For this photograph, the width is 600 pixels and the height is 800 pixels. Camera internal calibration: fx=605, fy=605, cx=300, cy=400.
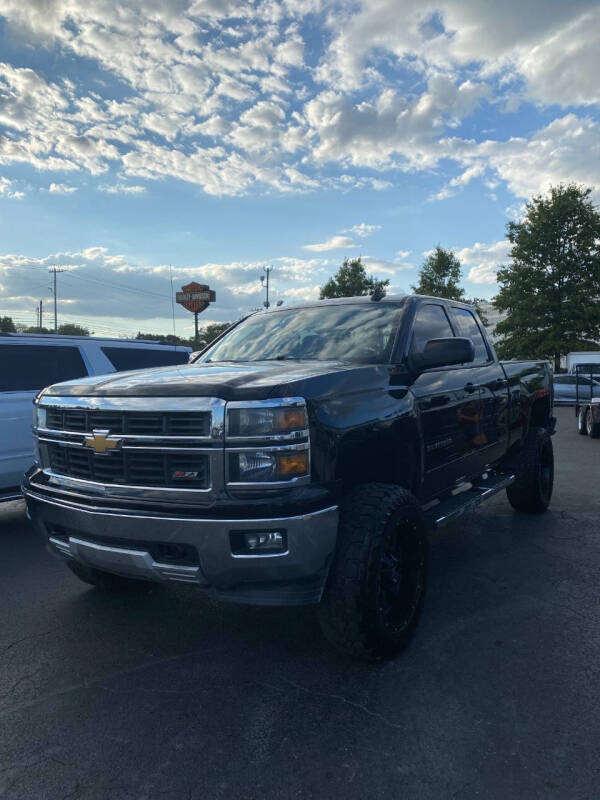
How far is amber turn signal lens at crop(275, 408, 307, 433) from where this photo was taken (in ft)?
9.09

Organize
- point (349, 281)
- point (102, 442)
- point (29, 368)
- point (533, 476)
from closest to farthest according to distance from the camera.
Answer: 1. point (102, 442)
2. point (533, 476)
3. point (29, 368)
4. point (349, 281)

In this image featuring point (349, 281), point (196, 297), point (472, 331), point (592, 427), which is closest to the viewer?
point (472, 331)

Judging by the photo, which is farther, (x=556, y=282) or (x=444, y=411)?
(x=556, y=282)

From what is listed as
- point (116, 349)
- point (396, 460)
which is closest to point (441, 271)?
point (116, 349)

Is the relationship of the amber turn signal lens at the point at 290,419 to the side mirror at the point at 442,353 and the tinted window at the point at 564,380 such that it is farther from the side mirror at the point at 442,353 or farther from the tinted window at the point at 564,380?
the tinted window at the point at 564,380

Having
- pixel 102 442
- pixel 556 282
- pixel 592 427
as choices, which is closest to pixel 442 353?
pixel 102 442

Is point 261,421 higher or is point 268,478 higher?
point 261,421

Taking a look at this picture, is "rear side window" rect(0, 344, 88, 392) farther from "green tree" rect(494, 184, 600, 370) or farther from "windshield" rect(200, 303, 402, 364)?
"green tree" rect(494, 184, 600, 370)

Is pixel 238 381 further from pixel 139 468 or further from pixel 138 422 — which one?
pixel 139 468

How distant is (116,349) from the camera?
22.7 feet

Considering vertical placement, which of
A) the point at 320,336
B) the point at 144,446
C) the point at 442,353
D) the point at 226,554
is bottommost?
the point at 226,554

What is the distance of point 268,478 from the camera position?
276 centimetres

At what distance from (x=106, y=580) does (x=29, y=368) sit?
3024mm

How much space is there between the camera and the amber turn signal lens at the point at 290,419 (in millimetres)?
2770
